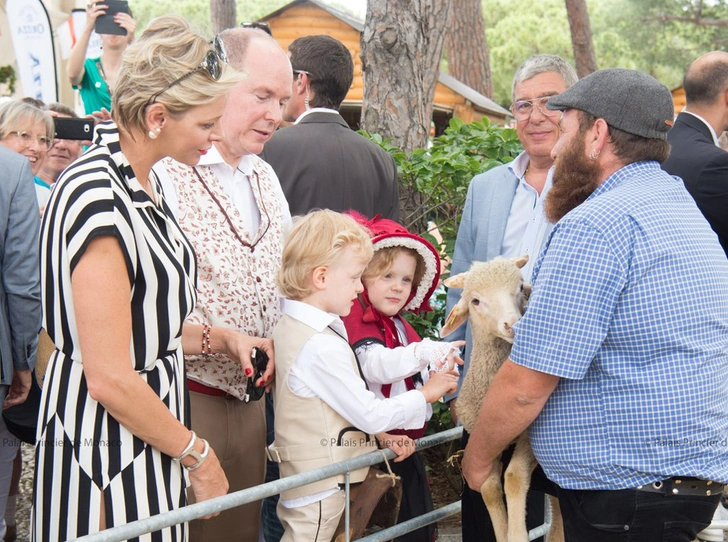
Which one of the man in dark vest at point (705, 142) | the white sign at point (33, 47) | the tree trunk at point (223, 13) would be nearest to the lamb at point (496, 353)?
the man in dark vest at point (705, 142)

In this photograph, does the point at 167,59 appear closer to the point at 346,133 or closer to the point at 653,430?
the point at 653,430

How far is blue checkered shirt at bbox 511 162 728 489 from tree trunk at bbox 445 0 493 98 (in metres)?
13.9

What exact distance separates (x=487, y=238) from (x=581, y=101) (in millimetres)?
1201

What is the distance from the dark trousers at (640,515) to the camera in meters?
2.38

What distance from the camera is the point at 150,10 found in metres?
34.6

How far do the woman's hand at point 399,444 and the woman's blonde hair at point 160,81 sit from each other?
4.46 ft

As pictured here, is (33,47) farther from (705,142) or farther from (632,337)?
(632,337)

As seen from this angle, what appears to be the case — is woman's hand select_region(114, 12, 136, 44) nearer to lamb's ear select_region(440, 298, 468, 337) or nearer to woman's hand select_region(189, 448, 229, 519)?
lamb's ear select_region(440, 298, 468, 337)

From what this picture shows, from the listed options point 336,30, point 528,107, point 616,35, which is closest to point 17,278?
point 528,107

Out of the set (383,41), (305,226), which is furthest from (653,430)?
(383,41)

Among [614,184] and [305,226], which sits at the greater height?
[614,184]

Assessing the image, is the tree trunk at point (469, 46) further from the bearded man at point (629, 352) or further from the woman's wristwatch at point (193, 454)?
the woman's wristwatch at point (193, 454)

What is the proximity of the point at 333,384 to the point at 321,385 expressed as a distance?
0.05 metres

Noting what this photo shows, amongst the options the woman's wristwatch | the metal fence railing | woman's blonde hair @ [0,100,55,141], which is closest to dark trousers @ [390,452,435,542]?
the metal fence railing
